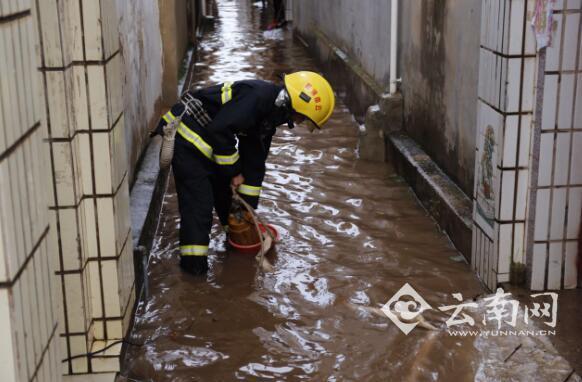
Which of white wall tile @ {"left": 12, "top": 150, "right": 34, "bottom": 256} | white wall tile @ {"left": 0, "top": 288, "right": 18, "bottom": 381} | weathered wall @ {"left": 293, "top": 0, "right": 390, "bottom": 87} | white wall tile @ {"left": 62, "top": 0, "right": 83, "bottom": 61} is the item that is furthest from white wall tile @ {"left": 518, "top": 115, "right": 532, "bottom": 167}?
weathered wall @ {"left": 293, "top": 0, "right": 390, "bottom": 87}

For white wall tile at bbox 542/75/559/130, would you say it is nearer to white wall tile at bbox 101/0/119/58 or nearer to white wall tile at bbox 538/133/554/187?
white wall tile at bbox 538/133/554/187

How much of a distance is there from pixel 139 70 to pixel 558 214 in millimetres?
3976

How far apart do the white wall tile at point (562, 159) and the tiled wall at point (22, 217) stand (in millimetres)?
3278

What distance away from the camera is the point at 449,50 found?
6.44 m

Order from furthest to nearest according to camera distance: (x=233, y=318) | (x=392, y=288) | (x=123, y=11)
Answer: (x=123, y=11), (x=392, y=288), (x=233, y=318)

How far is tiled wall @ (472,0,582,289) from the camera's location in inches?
178

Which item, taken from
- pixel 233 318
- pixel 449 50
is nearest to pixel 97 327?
pixel 233 318

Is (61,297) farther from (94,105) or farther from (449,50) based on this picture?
(449,50)

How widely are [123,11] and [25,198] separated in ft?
13.5

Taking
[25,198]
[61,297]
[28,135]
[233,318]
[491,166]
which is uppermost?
[28,135]

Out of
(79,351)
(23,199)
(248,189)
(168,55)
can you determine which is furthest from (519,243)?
(168,55)

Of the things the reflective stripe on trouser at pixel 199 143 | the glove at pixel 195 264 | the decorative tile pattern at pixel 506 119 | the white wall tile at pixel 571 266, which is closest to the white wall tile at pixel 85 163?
the reflective stripe on trouser at pixel 199 143

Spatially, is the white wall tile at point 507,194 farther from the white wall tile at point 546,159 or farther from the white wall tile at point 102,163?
the white wall tile at point 102,163

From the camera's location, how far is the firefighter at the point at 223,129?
17.5 ft
